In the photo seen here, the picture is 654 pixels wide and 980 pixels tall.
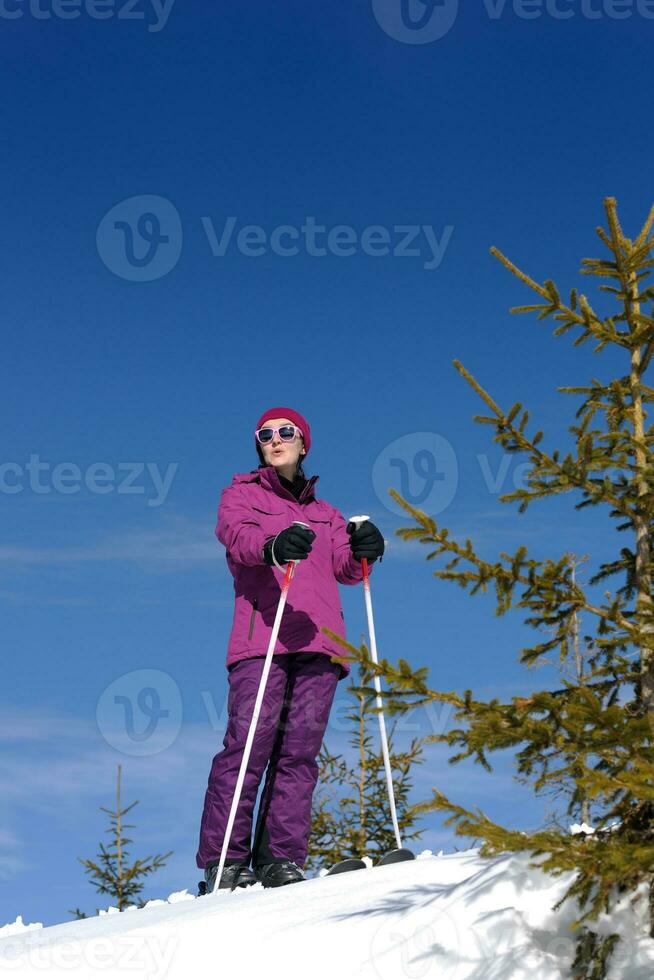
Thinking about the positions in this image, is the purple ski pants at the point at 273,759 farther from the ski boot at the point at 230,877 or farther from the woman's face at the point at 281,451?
the woman's face at the point at 281,451

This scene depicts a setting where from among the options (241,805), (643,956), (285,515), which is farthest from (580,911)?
(285,515)

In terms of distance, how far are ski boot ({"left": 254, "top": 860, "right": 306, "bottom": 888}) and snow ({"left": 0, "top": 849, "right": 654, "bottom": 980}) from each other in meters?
1.04

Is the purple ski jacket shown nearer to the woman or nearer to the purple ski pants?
the woman

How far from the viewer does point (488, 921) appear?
3762mm

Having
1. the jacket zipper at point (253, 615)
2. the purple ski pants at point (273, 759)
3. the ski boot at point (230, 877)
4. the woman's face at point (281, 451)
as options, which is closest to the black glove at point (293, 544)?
the jacket zipper at point (253, 615)

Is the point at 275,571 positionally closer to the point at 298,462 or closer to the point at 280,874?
the point at 298,462

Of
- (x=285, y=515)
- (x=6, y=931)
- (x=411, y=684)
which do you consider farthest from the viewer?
(x=285, y=515)

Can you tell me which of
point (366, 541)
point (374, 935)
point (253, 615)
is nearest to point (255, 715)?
point (253, 615)

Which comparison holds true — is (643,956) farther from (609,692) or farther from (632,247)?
(632,247)

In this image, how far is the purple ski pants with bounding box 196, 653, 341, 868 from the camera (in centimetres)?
669

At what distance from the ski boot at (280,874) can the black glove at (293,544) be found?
206 centimetres

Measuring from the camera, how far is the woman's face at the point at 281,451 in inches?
293

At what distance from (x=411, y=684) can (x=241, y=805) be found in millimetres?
3572

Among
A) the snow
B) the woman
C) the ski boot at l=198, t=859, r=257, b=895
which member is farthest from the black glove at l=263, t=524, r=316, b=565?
the ski boot at l=198, t=859, r=257, b=895
